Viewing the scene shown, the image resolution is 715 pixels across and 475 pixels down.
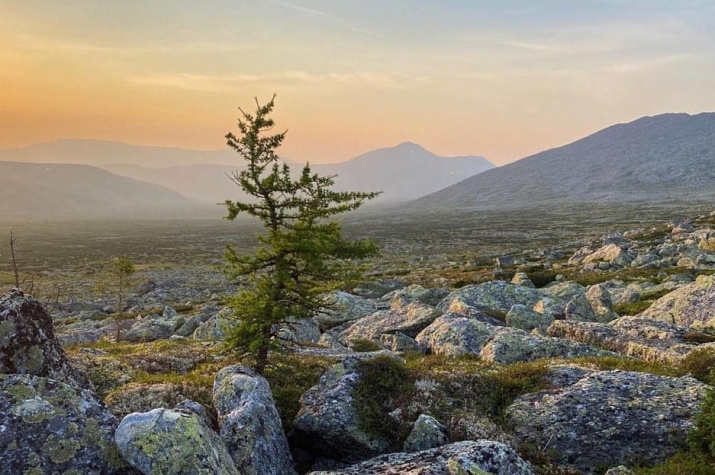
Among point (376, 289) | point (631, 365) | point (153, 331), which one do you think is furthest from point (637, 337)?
point (376, 289)

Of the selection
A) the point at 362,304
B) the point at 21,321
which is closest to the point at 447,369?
the point at 21,321

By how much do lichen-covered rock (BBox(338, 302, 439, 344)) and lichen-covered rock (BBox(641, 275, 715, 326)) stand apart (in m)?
13.3

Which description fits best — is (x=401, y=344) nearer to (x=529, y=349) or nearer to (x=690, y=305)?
(x=529, y=349)

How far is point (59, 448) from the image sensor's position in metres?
8.13

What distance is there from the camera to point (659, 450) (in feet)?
38.1

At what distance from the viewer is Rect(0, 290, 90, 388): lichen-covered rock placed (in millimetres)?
10891

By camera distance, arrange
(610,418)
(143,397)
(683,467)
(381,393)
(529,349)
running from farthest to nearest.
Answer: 1. (529,349)
2. (381,393)
3. (143,397)
4. (610,418)
5. (683,467)

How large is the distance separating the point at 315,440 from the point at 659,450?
28.8 ft

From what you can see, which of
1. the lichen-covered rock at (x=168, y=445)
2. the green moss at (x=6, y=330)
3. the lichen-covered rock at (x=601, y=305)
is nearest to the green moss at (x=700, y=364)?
the lichen-covered rock at (x=601, y=305)

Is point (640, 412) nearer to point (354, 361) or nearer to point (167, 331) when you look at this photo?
point (354, 361)

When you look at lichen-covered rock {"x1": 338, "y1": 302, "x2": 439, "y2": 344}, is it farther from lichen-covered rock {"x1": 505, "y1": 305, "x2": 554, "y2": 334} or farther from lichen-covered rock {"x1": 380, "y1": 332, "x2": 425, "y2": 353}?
lichen-covered rock {"x1": 505, "y1": 305, "x2": 554, "y2": 334}

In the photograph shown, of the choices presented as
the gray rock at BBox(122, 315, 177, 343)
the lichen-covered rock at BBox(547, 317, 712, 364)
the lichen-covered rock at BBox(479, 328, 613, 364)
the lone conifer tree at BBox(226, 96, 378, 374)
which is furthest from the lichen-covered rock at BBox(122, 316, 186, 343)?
the lichen-covered rock at BBox(547, 317, 712, 364)

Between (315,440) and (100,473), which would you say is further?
(315,440)

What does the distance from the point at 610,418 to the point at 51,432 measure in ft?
43.2
